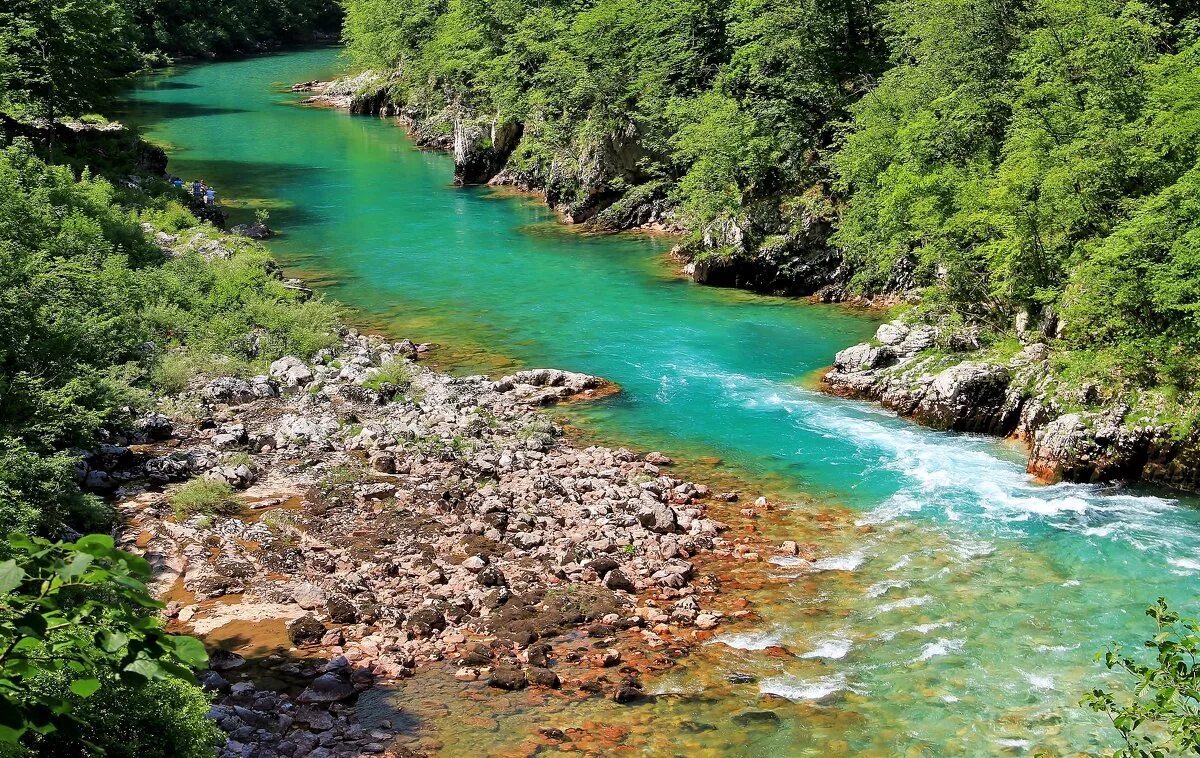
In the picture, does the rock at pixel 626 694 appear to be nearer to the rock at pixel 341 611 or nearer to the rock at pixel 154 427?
the rock at pixel 341 611

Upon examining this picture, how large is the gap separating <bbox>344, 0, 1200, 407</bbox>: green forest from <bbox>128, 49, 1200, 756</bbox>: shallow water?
3592 mm

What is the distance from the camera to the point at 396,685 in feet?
47.3

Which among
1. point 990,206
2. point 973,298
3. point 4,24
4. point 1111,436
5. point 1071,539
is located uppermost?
point 4,24

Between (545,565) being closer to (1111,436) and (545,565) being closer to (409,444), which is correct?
(409,444)

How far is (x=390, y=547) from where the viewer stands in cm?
1828

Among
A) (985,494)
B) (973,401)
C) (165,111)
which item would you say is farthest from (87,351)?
(165,111)

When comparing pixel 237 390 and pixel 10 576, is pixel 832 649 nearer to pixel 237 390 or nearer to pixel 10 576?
pixel 10 576

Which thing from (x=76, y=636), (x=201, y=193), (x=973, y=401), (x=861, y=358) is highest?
(x=76, y=636)

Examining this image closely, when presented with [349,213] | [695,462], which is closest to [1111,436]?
[695,462]

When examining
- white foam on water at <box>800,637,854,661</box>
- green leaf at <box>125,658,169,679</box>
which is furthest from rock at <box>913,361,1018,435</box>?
green leaf at <box>125,658,169,679</box>

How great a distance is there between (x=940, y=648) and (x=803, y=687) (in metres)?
2.56

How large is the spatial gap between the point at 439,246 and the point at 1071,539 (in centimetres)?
3094

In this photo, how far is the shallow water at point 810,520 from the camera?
45.3 ft

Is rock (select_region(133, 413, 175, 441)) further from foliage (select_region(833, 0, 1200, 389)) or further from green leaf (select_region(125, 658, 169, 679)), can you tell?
foliage (select_region(833, 0, 1200, 389))
